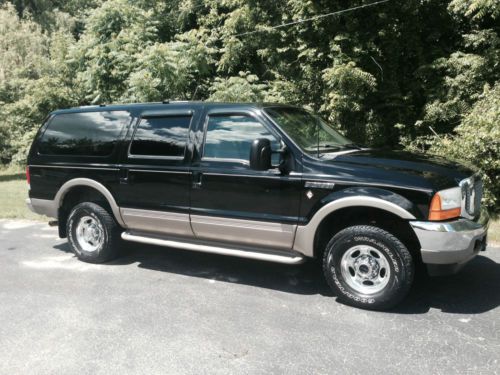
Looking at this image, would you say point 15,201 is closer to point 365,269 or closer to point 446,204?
point 365,269

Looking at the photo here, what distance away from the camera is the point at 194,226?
533 cm

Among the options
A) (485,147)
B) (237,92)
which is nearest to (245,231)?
(485,147)

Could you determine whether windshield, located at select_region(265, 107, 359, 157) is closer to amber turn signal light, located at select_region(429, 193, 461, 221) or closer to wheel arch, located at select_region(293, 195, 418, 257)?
wheel arch, located at select_region(293, 195, 418, 257)

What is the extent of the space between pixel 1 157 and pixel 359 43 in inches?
746

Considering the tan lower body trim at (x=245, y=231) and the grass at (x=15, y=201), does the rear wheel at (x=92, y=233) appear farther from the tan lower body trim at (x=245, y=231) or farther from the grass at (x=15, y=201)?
the grass at (x=15, y=201)

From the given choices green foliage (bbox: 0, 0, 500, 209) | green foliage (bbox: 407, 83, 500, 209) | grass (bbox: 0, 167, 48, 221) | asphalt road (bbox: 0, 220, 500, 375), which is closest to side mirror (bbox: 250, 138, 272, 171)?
asphalt road (bbox: 0, 220, 500, 375)

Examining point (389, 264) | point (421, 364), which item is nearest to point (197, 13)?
point (389, 264)

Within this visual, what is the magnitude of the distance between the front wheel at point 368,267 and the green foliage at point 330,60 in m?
4.60

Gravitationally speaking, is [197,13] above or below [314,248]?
above

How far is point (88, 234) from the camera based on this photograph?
631 cm

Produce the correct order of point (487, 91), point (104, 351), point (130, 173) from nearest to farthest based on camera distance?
point (104, 351), point (130, 173), point (487, 91)

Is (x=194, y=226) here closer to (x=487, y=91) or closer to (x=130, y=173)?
(x=130, y=173)

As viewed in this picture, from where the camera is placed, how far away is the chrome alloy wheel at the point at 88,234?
6273 millimetres

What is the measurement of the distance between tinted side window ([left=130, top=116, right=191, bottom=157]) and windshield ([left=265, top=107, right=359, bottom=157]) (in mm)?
1027
